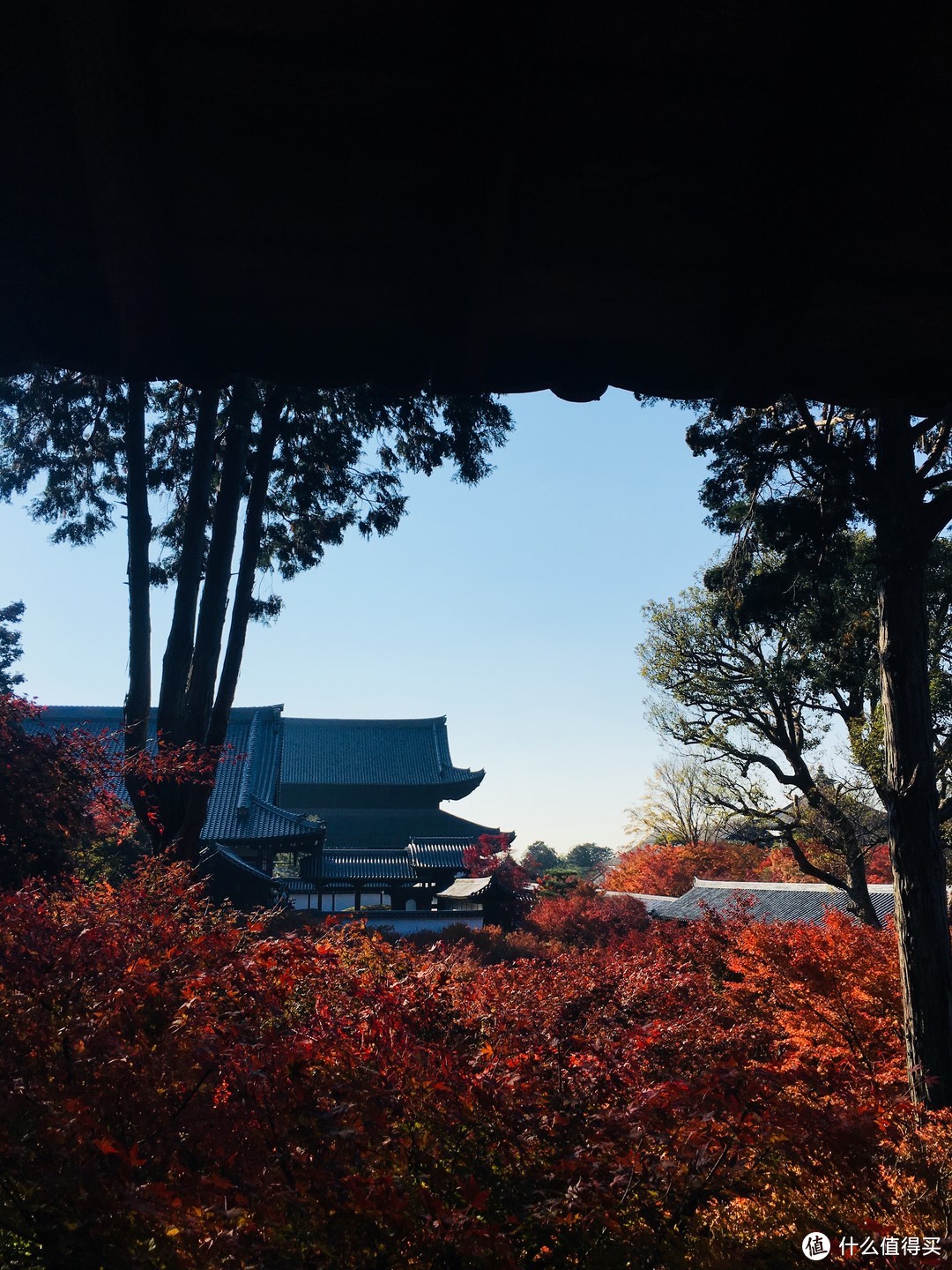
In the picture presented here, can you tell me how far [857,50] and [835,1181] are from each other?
14.6 feet

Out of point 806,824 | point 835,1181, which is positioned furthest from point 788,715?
point 835,1181

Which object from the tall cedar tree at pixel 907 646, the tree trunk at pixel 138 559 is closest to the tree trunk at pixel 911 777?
the tall cedar tree at pixel 907 646

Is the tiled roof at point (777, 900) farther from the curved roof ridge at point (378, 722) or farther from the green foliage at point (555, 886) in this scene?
the curved roof ridge at point (378, 722)

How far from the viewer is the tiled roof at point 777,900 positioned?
21047 mm

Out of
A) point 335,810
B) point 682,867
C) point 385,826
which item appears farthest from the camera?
point 335,810

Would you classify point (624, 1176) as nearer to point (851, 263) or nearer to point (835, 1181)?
point (835, 1181)

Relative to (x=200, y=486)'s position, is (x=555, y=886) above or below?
below

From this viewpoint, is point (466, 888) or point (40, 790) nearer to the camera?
point (40, 790)

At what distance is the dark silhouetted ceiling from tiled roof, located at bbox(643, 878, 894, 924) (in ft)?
60.2

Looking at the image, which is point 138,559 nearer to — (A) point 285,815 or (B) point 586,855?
(A) point 285,815

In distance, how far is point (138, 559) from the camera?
28.0ft

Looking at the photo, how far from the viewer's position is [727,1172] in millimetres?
3549

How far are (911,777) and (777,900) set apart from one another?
19.1 metres

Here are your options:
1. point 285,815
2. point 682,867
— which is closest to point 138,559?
point 285,815
